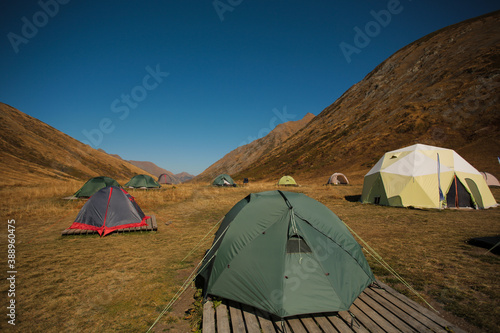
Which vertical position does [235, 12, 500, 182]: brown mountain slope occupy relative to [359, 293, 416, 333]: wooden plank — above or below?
above

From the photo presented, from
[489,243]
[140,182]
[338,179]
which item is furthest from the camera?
[338,179]

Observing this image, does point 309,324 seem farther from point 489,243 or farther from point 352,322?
point 489,243

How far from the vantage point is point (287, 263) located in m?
4.53

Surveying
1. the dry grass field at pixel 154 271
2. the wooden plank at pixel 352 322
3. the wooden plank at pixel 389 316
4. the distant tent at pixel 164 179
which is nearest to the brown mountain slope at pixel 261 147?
the distant tent at pixel 164 179

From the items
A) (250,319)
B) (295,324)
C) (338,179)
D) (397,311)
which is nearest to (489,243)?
(397,311)

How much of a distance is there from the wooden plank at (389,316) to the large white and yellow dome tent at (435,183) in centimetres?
1405

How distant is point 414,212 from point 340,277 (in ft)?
43.3

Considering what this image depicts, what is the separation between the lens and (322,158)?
218 feet

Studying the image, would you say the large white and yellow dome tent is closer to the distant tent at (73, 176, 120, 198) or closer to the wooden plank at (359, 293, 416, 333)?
the wooden plank at (359, 293, 416, 333)

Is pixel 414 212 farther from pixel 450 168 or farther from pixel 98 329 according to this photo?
pixel 98 329

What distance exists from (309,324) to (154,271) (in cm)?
480

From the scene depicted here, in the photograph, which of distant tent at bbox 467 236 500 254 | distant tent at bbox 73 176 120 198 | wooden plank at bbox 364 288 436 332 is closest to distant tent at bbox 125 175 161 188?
distant tent at bbox 73 176 120 198

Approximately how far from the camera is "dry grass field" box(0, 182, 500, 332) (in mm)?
4488

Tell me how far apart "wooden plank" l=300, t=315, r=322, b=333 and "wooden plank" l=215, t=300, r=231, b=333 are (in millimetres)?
1416
